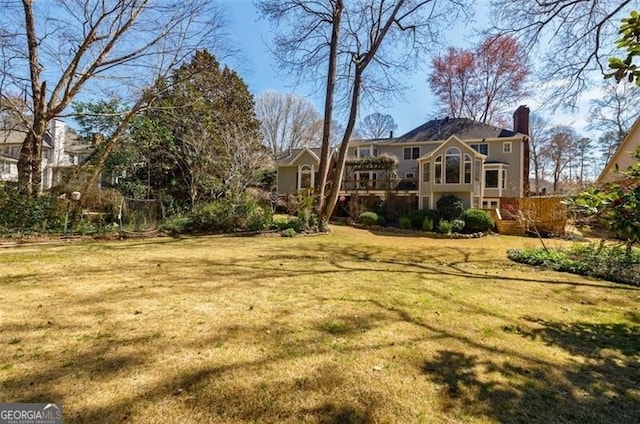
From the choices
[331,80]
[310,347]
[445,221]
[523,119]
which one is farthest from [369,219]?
[310,347]

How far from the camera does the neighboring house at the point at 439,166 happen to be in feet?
63.6

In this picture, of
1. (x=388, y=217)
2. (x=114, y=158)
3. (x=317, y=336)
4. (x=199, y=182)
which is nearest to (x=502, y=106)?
(x=388, y=217)

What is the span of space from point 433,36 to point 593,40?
6.24 meters

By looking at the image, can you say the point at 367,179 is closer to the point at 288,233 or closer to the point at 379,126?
the point at 288,233

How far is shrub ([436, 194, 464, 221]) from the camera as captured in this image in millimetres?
17281

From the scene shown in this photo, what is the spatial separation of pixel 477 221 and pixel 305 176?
13.8 metres

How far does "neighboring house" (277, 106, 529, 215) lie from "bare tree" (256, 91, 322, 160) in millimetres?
7484

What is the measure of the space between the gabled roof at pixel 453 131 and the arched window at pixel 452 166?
4.66 m

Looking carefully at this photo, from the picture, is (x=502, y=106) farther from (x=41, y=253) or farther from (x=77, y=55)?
(x=41, y=253)

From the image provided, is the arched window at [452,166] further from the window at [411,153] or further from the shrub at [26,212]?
the shrub at [26,212]

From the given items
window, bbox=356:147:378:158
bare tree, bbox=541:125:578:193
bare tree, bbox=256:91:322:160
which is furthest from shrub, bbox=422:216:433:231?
bare tree, bbox=541:125:578:193

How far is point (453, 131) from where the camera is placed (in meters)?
24.3

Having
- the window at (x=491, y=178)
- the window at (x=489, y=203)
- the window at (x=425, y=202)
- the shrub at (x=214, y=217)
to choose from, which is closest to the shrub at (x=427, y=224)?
the window at (x=425, y=202)

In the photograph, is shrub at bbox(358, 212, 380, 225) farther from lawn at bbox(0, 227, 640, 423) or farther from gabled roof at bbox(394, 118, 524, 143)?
lawn at bbox(0, 227, 640, 423)
